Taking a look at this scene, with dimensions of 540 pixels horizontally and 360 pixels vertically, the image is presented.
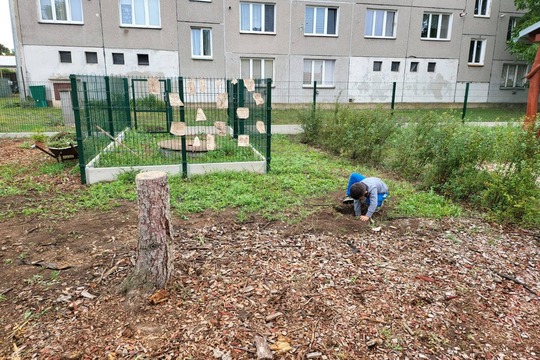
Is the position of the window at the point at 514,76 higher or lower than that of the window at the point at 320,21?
lower

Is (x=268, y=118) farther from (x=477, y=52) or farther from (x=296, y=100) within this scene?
(x=477, y=52)

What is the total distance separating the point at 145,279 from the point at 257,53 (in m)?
18.4

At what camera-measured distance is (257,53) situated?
19.9 metres

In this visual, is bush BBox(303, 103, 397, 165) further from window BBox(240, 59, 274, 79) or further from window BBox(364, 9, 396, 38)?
window BBox(364, 9, 396, 38)

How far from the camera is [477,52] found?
23453 mm

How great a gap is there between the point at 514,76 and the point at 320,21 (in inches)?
544

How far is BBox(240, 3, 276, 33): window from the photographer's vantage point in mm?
19703

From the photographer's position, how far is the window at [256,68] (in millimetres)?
20375

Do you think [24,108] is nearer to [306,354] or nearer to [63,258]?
[63,258]

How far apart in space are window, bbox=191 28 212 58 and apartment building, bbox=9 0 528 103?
0.05 metres

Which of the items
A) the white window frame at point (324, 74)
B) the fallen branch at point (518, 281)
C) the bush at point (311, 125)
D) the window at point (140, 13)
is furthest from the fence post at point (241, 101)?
the white window frame at point (324, 74)

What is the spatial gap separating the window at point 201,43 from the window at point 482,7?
16.2 metres

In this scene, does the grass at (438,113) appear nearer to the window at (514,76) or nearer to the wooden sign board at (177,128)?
the window at (514,76)

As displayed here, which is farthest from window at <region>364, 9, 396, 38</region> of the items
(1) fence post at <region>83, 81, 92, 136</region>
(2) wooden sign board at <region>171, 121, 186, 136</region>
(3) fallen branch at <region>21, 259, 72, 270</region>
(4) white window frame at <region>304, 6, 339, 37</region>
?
(3) fallen branch at <region>21, 259, 72, 270</region>
